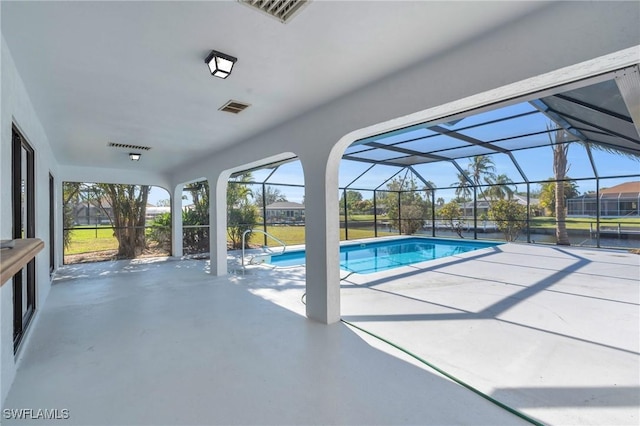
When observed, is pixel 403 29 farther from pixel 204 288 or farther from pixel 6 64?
pixel 204 288

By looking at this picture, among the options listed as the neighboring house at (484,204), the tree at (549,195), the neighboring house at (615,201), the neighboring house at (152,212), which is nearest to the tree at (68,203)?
the neighboring house at (152,212)

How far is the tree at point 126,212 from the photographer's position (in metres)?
8.66

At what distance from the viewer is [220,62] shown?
214 cm

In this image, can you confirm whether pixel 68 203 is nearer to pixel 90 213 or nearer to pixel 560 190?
pixel 90 213

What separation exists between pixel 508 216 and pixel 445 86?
10.4 metres

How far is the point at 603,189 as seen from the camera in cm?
863

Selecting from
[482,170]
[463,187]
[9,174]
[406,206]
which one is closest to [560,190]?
[482,170]

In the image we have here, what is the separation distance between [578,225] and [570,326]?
8612 millimetres

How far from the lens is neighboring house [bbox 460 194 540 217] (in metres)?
9.84

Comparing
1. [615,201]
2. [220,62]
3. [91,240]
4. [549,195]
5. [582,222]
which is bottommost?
[91,240]

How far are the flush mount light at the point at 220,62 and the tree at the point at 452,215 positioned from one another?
438 inches

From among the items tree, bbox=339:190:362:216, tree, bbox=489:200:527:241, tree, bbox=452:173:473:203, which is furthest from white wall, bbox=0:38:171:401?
tree, bbox=489:200:527:241

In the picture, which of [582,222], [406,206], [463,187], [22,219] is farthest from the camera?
[406,206]

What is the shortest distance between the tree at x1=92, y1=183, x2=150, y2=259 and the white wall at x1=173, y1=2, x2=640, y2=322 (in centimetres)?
694
